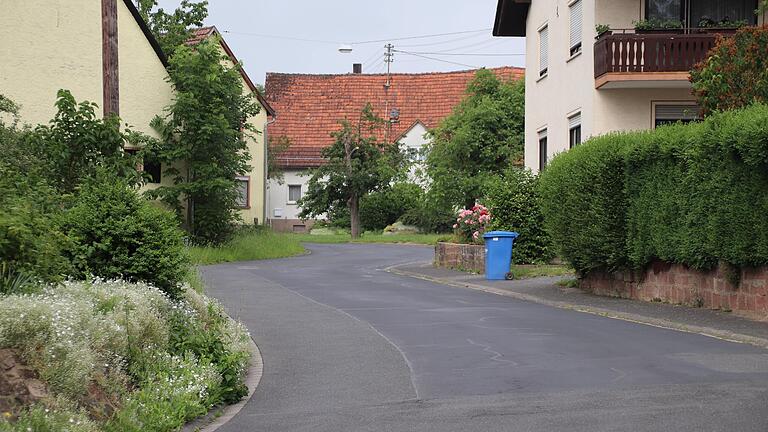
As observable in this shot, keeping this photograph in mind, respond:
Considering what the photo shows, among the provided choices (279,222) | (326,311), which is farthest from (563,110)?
(279,222)

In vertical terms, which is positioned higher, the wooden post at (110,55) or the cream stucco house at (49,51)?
the cream stucco house at (49,51)

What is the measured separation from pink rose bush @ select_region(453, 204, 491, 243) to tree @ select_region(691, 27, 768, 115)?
378 inches

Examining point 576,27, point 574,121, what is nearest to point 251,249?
point 574,121

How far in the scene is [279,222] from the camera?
63.8 meters

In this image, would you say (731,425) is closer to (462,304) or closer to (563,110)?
(462,304)

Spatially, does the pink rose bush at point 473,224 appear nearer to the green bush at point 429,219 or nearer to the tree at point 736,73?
the tree at point 736,73

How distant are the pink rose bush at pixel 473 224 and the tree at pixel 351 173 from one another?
76.1 ft

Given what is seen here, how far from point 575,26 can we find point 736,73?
10.1 meters

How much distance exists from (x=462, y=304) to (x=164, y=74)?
63.6ft

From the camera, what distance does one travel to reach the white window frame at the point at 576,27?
27.4 m

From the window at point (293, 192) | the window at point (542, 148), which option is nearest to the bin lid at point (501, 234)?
the window at point (542, 148)

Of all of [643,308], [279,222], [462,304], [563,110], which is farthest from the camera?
[279,222]

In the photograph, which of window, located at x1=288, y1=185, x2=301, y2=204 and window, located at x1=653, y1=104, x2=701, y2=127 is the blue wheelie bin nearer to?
window, located at x1=653, y1=104, x2=701, y2=127

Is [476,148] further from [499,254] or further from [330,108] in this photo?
[330,108]
